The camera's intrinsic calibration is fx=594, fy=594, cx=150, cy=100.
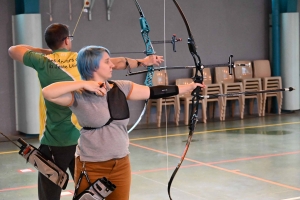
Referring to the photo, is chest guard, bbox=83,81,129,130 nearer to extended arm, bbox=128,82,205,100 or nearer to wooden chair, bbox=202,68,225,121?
extended arm, bbox=128,82,205,100

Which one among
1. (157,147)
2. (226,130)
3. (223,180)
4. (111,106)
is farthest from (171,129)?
(111,106)

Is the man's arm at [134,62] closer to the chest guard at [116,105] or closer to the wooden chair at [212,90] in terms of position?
the chest guard at [116,105]

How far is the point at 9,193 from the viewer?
5.24 m

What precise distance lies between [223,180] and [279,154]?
1.46 meters

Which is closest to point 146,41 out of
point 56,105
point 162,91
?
point 56,105

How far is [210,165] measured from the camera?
628 cm

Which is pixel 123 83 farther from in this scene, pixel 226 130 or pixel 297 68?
pixel 297 68

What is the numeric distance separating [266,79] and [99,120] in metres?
7.94

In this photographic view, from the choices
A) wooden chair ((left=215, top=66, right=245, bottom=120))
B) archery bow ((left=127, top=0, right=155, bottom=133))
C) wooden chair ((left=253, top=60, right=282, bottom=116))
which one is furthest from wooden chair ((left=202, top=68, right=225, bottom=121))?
archery bow ((left=127, top=0, right=155, bottom=133))

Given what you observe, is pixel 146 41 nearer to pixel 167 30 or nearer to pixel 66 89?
pixel 66 89

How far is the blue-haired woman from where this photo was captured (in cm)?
286

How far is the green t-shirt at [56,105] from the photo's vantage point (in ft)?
11.8

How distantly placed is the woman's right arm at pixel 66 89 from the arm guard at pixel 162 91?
1.26 ft

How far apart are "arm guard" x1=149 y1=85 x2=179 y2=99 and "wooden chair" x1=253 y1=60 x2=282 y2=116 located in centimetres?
741
